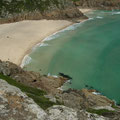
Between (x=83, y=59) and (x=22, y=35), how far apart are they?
25469 mm

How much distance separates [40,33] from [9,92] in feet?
181

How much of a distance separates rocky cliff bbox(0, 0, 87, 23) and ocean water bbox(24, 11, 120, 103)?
23.7 m

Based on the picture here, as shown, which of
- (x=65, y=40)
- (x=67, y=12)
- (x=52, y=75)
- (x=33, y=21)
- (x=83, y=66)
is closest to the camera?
(x=52, y=75)

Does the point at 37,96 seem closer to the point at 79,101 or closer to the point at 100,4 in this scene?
the point at 79,101

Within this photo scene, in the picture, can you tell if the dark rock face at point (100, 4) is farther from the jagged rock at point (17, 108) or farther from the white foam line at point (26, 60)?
the jagged rock at point (17, 108)

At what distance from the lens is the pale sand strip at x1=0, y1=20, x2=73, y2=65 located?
44.9 m

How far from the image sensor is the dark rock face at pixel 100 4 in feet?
402

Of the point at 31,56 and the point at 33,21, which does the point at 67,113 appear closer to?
the point at 31,56

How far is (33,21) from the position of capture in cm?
7812

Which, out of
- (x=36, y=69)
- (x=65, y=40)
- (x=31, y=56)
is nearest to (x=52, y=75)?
(x=36, y=69)

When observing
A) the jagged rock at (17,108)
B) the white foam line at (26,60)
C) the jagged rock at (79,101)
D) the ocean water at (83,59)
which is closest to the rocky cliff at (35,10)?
the ocean water at (83,59)

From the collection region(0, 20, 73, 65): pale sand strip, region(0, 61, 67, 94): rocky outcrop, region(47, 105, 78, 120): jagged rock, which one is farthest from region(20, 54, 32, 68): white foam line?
region(47, 105, 78, 120): jagged rock

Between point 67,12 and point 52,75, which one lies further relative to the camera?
point 67,12

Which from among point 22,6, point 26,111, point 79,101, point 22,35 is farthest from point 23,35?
point 26,111
